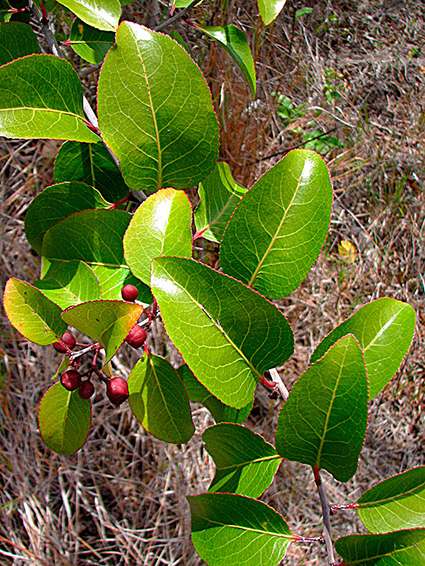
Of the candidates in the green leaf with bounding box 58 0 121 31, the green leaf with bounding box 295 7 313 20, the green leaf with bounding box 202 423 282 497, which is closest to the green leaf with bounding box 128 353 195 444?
the green leaf with bounding box 202 423 282 497

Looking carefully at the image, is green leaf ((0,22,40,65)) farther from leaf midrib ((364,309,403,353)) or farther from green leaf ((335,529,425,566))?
green leaf ((335,529,425,566))

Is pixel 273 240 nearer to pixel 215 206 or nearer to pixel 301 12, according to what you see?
pixel 215 206

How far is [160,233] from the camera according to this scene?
0.61 meters

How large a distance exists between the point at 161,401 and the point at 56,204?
1.11 feet

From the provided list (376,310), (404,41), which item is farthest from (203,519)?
(404,41)

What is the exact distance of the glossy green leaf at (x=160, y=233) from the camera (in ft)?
1.97

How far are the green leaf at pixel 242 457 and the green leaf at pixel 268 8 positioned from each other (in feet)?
1.88

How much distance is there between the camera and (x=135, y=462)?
65.0 inches

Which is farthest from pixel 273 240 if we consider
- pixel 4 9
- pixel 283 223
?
pixel 4 9

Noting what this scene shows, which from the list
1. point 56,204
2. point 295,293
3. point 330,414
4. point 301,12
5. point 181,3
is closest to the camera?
point 330,414

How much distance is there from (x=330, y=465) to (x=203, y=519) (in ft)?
0.59

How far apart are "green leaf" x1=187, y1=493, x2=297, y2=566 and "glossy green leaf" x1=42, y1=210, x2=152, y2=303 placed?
0.29 metres

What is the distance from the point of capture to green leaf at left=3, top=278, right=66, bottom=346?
56 centimetres

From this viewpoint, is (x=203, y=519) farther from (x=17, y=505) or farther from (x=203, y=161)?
(x=17, y=505)
